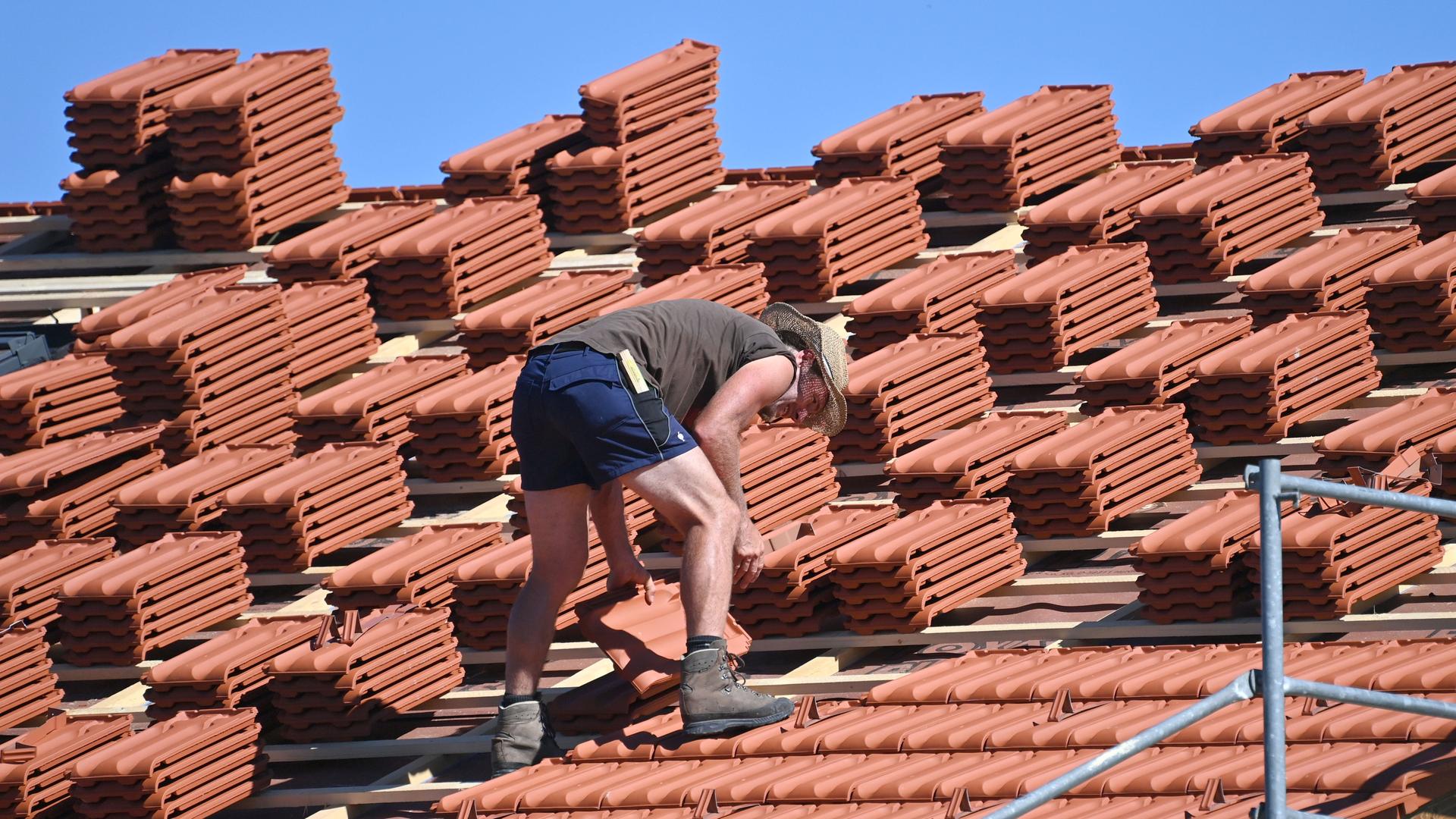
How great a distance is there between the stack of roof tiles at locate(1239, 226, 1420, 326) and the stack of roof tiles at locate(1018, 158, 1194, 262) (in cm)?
80

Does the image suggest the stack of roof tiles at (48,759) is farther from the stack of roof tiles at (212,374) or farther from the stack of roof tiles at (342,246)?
the stack of roof tiles at (342,246)

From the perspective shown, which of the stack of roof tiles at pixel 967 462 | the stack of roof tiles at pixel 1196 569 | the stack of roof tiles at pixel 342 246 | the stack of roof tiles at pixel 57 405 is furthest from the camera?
the stack of roof tiles at pixel 342 246

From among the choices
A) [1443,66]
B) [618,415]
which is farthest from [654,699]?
[1443,66]

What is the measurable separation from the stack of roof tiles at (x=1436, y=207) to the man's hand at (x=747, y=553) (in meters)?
3.96

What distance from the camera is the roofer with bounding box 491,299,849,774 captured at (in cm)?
635

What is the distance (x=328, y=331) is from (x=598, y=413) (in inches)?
168

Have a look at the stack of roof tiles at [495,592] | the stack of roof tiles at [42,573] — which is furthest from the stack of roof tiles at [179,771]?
the stack of roof tiles at [42,573]

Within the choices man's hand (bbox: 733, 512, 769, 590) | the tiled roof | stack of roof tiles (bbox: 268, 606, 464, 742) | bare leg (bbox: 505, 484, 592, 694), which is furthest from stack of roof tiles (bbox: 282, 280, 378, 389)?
man's hand (bbox: 733, 512, 769, 590)

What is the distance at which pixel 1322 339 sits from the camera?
823 cm

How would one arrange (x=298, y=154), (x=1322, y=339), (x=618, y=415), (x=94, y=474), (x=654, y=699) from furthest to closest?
(x=298, y=154)
(x=94, y=474)
(x=1322, y=339)
(x=654, y=699)
(x=618, y=415)

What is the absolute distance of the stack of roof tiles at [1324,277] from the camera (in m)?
8.64

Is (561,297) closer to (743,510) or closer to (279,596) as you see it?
(279,596)

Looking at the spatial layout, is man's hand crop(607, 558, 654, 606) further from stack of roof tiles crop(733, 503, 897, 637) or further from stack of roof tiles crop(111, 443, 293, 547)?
stack of roof tiles crop(111, 443, 293, 547)

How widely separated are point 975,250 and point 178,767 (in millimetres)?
4801
